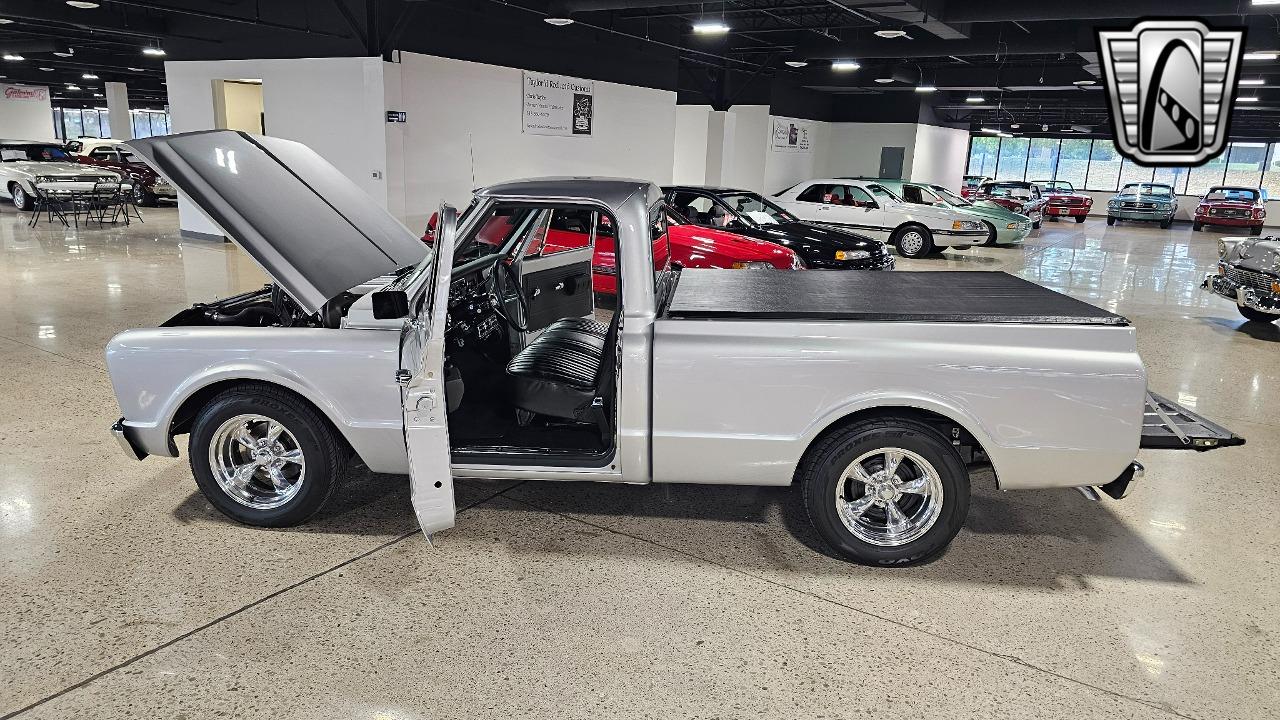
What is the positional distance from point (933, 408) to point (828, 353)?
50cm

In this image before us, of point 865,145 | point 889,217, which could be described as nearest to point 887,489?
point 889,217

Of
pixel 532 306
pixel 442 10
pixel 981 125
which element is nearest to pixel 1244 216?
pixel 981 125

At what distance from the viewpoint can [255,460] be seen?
4004mm

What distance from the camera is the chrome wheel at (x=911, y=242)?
50.9ft

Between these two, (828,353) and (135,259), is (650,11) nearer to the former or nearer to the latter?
(135,259)

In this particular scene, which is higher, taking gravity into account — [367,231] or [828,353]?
[367,231]

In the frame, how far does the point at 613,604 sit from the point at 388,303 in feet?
5.12

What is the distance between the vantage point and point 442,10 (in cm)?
1342

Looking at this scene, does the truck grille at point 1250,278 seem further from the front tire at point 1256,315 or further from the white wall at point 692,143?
the white wall at point 692,143

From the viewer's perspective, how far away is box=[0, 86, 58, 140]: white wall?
30141 millimetres

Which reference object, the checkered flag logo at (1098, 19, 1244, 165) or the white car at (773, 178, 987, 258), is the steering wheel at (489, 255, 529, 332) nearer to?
the checkered flag logo at (1098, 19, 1244, 165)

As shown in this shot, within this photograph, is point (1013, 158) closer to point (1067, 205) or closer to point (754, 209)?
point (1067, 205)

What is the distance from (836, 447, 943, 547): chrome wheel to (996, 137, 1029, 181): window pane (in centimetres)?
4771

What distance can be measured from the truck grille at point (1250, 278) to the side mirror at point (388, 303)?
9.57m
